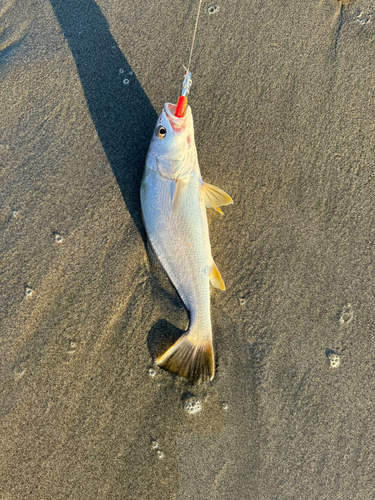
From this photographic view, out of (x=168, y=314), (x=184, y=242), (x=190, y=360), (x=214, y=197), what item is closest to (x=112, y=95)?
(x=214, y=197)

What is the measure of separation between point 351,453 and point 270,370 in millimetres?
1021

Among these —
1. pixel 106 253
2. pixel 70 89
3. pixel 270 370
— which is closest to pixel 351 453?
pixel 270 370

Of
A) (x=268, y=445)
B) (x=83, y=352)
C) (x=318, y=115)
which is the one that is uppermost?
(x=318, y=115)

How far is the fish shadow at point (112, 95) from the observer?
289 cm

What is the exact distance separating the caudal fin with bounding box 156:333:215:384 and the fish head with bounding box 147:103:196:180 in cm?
144

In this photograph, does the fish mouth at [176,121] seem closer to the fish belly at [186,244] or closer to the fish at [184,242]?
the fish at [184,242]

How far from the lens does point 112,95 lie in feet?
9.80

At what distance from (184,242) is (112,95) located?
172 centimetres

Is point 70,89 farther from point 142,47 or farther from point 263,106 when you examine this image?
point 263,106

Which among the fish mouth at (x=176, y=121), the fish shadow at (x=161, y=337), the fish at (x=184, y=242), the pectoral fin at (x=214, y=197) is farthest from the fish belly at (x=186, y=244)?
the fish mouth at (x=176, y=121)

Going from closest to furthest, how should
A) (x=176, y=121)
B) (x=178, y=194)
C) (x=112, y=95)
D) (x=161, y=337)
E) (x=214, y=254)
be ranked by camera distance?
(x=176, y=121) < (x=178, y=194) < (x=161, y=337) < (x=214, y=254) < (x=112, y=95)

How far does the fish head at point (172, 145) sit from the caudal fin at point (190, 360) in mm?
1445

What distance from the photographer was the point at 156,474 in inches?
101

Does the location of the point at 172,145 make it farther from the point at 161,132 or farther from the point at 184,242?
the point at 184,242
